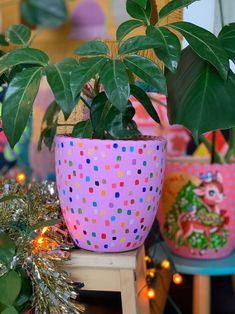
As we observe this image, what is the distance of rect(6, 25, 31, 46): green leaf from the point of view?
2.59 feet

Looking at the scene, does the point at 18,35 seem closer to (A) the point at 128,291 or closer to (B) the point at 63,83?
(B) the point at 63,83

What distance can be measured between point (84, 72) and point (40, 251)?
1.06 feet

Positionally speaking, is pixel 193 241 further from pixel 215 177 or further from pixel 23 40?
pixel 23 40

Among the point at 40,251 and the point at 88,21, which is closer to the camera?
the point at 40,251

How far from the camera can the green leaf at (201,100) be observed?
68 cm

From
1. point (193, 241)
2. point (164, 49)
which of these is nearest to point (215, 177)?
point (193, 241)

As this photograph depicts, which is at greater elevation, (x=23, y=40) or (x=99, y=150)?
(x=23, y=40)

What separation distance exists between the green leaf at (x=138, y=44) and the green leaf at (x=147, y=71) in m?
0.01

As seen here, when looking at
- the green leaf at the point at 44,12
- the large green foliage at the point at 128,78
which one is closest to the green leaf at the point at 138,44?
the large green foliage at the point at 128,78

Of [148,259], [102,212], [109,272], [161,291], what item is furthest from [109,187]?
[161,291]

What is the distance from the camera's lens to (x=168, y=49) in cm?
67

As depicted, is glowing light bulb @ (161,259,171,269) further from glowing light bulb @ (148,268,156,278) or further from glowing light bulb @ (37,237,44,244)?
glowing light bulb @ (37,237,44,244)

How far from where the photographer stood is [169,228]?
3.66ft

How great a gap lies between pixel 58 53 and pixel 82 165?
400mm
